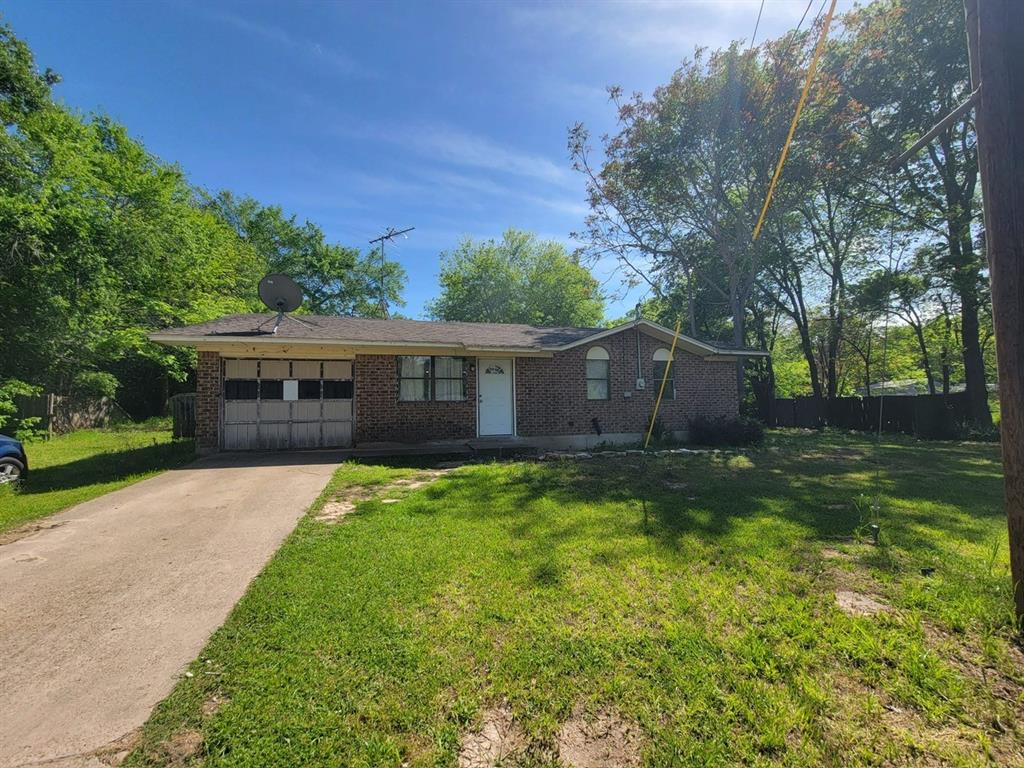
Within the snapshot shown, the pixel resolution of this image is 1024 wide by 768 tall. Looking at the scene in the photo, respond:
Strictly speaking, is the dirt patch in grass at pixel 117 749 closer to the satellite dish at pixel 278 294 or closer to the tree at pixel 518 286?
the satellite dish at pixel 278 294

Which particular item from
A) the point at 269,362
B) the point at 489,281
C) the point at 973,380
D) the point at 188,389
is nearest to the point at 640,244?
the point at 973,380

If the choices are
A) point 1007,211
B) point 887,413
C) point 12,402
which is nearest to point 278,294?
point 12,402

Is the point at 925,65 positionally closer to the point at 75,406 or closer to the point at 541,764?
the point at 541,764

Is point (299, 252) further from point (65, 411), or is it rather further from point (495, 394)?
point (495, 394)

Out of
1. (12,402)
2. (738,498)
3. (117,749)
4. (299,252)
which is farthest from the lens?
(299,252)

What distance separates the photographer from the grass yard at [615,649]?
2057mm

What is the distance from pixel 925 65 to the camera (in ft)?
50.2

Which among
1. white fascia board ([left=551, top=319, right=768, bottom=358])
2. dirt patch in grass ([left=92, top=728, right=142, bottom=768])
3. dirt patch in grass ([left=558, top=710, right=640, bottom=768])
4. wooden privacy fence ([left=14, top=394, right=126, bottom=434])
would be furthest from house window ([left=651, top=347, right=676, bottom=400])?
wooden privacy fence ([left=14, top=394, right=126, bottom=434])

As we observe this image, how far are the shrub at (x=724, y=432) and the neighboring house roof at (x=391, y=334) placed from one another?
209 centimetres

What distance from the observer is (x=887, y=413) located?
1745 centimetres

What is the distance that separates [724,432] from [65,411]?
76.4ft

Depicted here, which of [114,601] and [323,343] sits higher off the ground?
[323,343]

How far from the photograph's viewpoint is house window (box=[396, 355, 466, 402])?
11250mm

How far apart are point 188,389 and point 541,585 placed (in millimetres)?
25900
